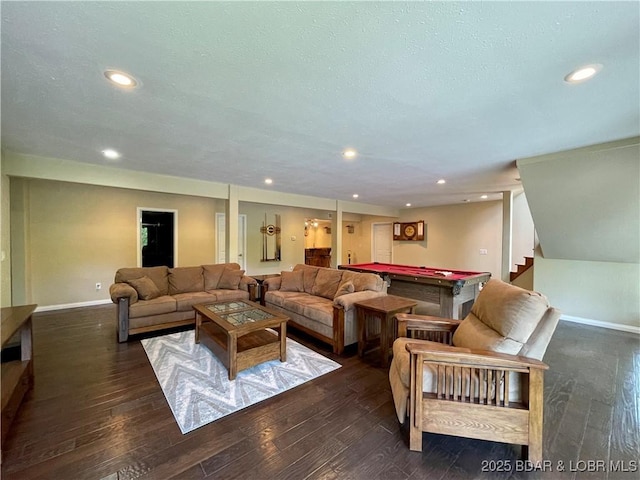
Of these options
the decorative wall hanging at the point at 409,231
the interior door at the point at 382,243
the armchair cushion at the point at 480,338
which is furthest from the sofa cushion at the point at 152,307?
the interior door at the point at 382,243

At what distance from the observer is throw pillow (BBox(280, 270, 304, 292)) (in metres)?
4.61

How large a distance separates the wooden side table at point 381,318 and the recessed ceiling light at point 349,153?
1.84 metres

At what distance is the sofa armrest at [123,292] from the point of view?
3.47m

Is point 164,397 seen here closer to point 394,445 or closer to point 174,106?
point 394,445

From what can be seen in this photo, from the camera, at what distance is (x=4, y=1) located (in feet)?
3.96

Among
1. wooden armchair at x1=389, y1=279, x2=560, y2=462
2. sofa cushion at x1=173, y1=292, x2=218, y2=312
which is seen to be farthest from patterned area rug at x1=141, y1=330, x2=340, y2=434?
wooden armchair at x1=389, y1=279, x2=560, y2=462

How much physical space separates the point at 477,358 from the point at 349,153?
2562 millimetres

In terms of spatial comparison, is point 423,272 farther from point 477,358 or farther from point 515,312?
point 477,358

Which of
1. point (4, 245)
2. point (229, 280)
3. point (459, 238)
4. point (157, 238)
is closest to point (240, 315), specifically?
point (229, 280)

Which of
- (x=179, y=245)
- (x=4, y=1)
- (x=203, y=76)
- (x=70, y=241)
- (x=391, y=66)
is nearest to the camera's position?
(x=4, y=1)

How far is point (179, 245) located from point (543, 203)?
702 centimetres

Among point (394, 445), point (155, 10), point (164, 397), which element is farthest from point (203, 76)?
point (394, 445)

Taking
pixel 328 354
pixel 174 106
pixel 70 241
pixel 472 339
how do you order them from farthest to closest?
pixel 70 241 → pixel 328 354 → pixel 174 106 → pixel 472 339

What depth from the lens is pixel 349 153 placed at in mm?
3359
